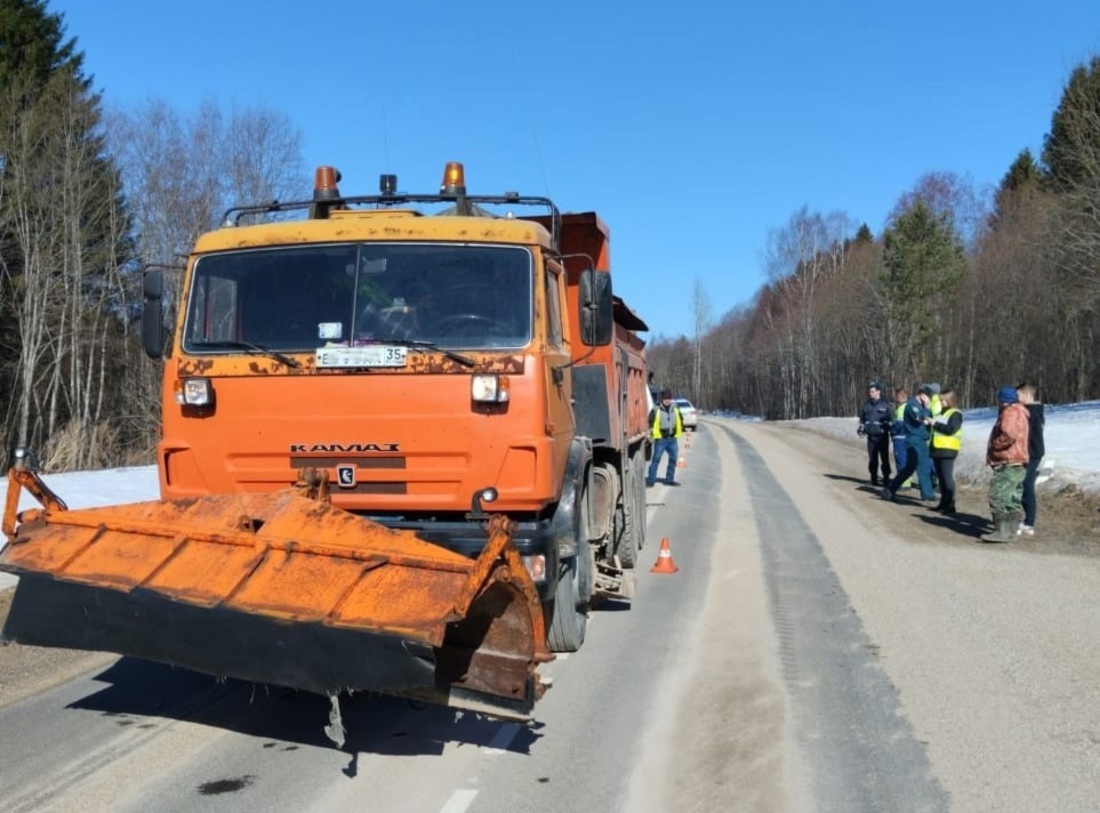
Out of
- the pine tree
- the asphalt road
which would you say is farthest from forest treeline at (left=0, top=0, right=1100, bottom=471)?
the asphalt road

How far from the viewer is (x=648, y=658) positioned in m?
6.24

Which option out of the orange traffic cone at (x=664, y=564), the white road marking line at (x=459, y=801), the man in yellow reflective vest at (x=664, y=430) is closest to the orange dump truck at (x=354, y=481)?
the white road marking line at (x=459, y=801)

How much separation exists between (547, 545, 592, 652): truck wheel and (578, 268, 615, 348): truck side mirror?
136cm

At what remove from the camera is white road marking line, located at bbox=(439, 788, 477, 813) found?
3865 millimetres

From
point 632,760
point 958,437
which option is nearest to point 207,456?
point 632,760

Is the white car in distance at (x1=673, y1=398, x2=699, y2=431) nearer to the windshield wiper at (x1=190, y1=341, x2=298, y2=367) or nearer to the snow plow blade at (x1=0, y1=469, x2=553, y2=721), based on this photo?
the windshield wiper at (x1=190, y1=341, x2=298, y2=367)

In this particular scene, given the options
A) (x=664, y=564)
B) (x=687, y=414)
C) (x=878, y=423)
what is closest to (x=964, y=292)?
(x=687, y=414)

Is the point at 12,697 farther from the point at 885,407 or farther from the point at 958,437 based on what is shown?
the point at 885,407

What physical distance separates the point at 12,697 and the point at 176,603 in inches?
90.8

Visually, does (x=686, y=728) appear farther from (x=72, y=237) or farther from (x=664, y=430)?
(x=72, y=237)

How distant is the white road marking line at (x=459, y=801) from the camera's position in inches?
152

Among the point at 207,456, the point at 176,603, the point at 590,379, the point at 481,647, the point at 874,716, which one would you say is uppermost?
the point at 590,379

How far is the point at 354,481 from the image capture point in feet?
16.2

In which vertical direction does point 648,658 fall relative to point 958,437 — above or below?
below
